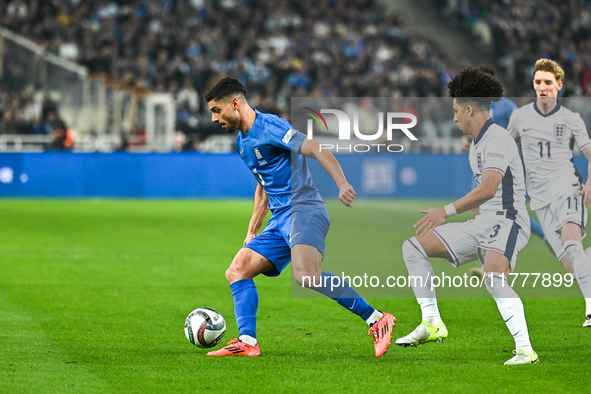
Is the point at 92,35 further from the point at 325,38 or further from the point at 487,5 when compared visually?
the point at 487,5

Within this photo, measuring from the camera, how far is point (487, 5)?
34.1 metres

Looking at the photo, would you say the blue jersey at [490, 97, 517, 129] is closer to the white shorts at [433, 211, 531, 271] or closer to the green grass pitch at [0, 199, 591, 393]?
the green grass pitch at [0, 199, 591, 393]

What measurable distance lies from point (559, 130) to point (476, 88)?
1588 millimetres

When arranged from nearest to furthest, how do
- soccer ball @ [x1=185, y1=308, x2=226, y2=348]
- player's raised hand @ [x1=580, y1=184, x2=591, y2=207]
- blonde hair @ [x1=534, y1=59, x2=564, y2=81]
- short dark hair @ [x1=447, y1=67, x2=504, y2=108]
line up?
short dark hair @ [x1=447, y1=67, x2=504, y2=108], soccer ball @ [x1=185, y1=308, x2=226, y2=348], player's raised hand @ [x1=580, y1=184, x2=591, y2=207], blonde hair @ [x1=534, y1=59, x2=564, y2=81]

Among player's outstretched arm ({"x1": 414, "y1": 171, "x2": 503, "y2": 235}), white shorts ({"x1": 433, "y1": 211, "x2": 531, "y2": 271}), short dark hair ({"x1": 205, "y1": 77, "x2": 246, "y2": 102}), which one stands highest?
short dark hair ({"x1": 205, "y1": 77, "x2": 246, "y2": 102})

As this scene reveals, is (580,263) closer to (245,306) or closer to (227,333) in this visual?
(245,306)

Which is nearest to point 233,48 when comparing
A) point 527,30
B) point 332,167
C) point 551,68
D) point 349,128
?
point 527,30

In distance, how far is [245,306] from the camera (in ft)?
20.4

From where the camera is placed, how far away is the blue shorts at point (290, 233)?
609 cm

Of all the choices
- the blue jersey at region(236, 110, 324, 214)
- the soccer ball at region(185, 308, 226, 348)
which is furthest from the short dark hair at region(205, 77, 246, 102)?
the soccer ball at region(185, 308, 226, 348)

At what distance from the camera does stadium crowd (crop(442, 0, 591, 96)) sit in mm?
30953

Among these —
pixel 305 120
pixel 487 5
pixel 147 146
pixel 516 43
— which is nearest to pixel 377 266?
pixel 305 120

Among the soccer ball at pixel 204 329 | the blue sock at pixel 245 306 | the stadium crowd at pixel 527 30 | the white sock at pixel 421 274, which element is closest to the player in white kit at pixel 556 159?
the white sock at pixel 421 274

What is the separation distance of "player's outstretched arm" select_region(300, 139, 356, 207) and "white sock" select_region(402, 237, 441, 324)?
806mm
